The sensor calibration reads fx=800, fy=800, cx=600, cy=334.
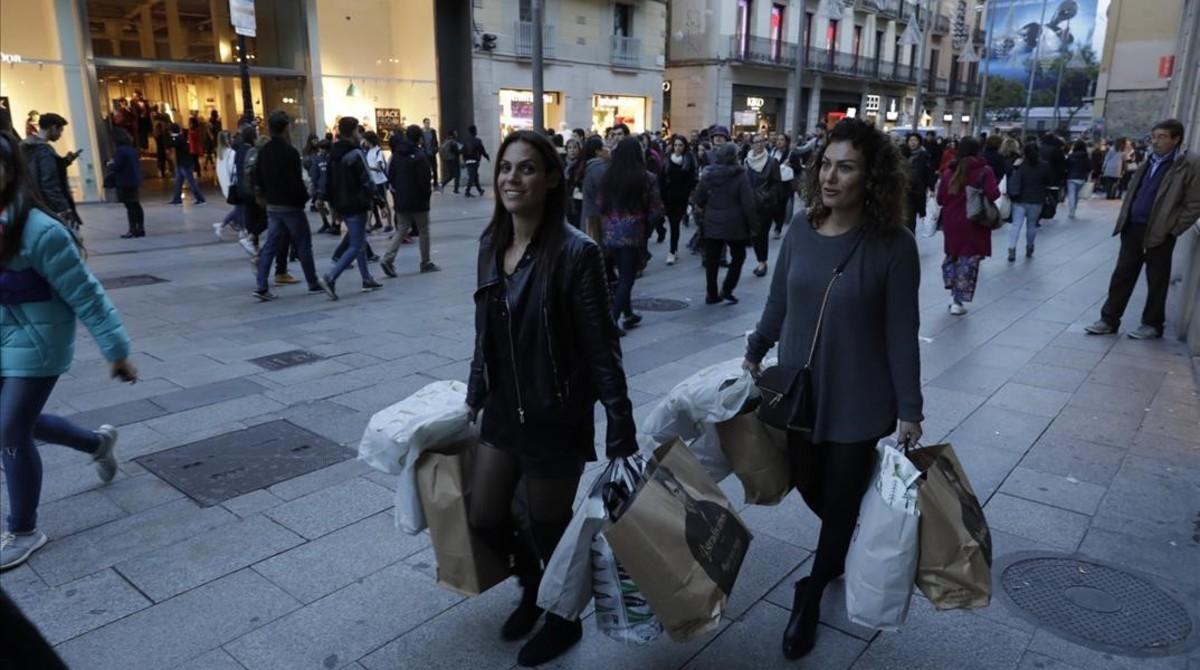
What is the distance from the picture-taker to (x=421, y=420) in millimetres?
2730

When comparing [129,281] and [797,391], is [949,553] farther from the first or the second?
[129,281]

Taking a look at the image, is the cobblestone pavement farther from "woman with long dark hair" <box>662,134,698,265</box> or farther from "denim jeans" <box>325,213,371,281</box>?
"woman with long dark hair" <box>662,134,698,265</box>

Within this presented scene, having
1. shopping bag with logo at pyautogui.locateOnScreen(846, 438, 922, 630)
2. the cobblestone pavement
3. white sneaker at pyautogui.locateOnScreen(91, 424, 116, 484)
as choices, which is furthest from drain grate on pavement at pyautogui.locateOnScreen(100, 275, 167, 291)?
shopping bag with logo at pyautogui.locateOnScreen(846, 438, 922, 630)

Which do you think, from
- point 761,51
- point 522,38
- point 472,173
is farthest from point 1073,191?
point 761,51

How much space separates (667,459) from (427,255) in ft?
29.4

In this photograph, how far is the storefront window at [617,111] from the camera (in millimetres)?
29781

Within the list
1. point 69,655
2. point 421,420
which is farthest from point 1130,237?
point 69,655

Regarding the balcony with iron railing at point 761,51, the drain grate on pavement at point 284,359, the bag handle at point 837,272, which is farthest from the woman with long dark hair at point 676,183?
the balcony with iron railing at point 761,51

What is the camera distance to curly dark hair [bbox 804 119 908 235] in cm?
272

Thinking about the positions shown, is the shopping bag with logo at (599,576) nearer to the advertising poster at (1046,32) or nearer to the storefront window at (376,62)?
the storefront window at (376,62)

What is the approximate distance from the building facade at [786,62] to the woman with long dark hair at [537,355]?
82.3 feet

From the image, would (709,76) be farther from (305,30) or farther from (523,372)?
(523,372)

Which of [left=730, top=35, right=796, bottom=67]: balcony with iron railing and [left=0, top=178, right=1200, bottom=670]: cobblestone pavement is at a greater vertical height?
[left=730, top=35, right=796, bottom=67]: balcony with iron railing

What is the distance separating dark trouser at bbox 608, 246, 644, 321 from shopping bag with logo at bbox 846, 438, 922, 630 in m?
5.23
